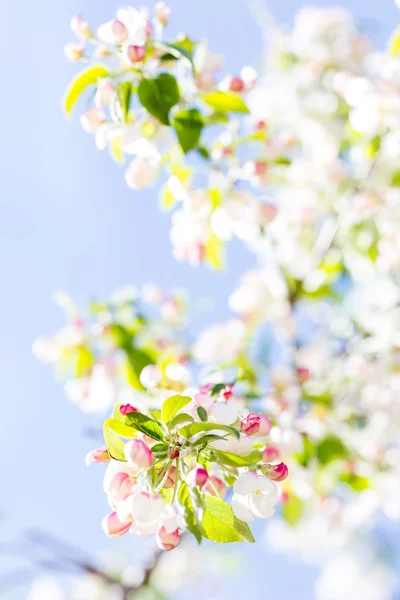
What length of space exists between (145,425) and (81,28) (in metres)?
0.93

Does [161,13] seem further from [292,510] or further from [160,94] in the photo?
[292,510]

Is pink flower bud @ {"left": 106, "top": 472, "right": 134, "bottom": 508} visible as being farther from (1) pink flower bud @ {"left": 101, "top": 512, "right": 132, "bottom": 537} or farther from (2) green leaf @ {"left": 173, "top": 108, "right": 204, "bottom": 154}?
(2) green leaf @ {"left": 173, "top": 108, "right": 204, "bottom": 154}

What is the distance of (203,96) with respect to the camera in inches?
62.0

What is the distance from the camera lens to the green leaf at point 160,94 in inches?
55.1

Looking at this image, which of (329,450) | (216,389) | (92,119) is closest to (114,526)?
(216,389)

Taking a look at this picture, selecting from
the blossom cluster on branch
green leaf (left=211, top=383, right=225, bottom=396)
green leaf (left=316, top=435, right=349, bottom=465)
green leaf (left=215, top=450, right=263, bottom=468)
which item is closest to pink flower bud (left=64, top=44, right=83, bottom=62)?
the blossom cluster on branch

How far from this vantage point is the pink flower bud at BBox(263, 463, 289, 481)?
39.5 inches

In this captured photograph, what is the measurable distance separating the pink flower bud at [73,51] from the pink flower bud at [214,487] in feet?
3.17

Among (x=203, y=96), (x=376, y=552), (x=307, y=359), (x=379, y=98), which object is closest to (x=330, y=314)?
(x=307, y=359)

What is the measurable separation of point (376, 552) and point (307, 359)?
427cm

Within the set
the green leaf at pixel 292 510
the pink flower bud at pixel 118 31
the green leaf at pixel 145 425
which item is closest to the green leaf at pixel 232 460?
the green leaf at pixel 145 425

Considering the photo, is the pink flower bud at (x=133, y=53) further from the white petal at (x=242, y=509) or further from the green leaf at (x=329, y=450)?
the green leaf at (x=329, y=450)

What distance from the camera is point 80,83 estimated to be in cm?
141

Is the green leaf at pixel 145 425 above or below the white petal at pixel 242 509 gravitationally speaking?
above
